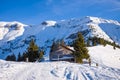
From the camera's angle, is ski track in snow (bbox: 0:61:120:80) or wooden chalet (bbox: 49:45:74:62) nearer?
ski track in snow (bbox: 0:61:120:80)

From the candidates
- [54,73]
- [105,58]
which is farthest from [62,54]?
[54,73]

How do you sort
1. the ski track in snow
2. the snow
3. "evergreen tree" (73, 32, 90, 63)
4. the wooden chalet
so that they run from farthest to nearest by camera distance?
the snow < the wooden chalet < "evergreen tree" (73, 32, 90, 63) < the ski track in snow

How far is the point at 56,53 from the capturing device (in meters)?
78.1

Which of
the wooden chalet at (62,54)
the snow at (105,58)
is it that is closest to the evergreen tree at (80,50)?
the wooden chalet at (62,54)

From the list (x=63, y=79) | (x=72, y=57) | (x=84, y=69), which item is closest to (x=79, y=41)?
(x=72, y=57)

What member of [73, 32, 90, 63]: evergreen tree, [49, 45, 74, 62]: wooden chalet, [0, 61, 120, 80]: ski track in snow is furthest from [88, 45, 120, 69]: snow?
[0, 61, 120, 80]: ski track in snow

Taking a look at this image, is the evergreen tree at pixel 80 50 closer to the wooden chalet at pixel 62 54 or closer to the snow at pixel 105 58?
the wooden chalet at pixel 62 54

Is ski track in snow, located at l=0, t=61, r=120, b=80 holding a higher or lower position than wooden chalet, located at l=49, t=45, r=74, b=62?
lower

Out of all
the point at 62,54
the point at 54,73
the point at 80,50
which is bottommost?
the point at 54,73

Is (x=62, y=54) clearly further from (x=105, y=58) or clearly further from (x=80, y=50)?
(x=105, y=58)

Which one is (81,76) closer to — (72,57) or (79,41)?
(79,41)

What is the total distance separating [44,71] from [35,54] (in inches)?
1594

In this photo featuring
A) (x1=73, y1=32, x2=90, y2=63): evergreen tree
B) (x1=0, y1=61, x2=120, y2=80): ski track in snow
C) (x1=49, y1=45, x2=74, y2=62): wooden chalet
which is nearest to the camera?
(x1=0, y1=61, x2=120, y2=80): ski track in snow

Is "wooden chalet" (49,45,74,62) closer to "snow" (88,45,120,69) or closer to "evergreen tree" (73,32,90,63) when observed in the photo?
"evergreen tree" (73,32,90,63)
